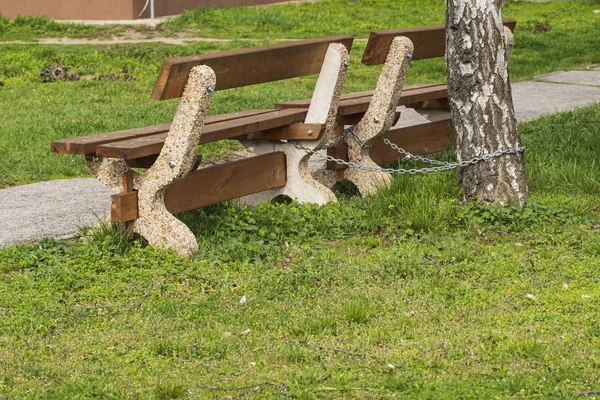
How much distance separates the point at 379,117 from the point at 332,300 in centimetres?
224

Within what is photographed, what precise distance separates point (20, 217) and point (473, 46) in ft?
10.1

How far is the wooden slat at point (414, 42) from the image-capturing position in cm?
687

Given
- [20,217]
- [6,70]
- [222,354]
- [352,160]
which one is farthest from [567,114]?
[6,70]

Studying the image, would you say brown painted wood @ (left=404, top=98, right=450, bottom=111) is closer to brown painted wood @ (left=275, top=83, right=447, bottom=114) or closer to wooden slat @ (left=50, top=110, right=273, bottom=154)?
brown painted wood @ (left=275, top=83, right=447, bottom=114)

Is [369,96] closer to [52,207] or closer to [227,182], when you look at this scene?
[227,182]

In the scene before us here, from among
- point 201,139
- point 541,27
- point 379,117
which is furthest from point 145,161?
point 541,27

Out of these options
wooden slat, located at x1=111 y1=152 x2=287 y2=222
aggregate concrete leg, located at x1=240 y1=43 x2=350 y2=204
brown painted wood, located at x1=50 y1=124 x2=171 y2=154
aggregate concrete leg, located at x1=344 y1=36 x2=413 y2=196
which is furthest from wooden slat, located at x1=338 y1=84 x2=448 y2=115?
brown painted wood, located at x1=50 y1=124 x2=171 y2=154

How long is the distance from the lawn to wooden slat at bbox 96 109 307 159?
0.50 metres

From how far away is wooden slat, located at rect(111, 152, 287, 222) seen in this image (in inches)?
226

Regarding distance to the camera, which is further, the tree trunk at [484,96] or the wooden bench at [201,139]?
the tree trunk at [484,96]

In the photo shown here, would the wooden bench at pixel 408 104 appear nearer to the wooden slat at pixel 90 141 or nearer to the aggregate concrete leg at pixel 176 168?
the wooden slat at pixel 90 141

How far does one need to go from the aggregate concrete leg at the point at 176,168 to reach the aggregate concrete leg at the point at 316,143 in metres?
1.14

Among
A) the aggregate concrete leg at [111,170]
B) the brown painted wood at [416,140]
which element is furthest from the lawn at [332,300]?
the brown painted wood at [416,140]

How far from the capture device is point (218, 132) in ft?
20.1
